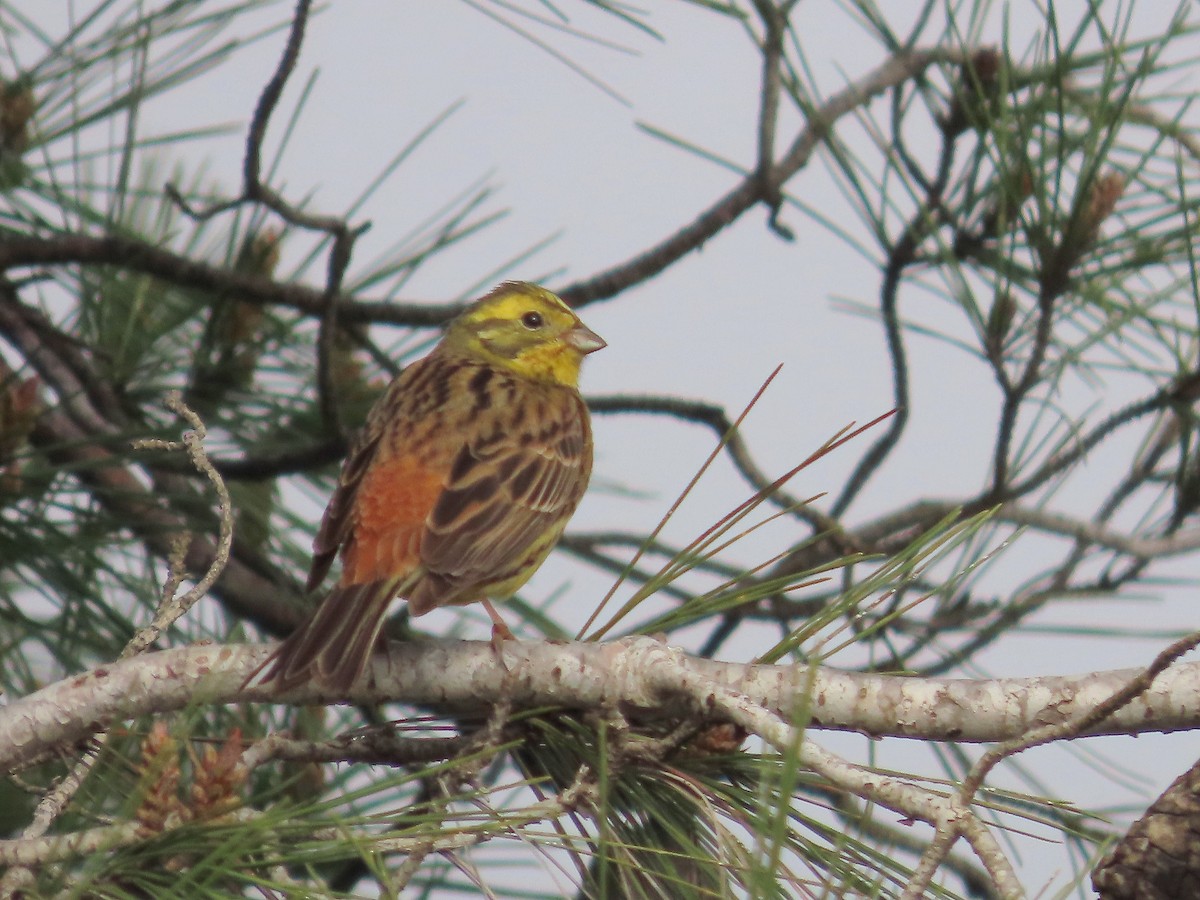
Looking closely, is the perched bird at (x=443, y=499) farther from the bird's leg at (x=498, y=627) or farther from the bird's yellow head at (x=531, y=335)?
the bird's yellow head at (x=531, y=335)

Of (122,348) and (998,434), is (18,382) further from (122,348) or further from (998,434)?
(998,434)

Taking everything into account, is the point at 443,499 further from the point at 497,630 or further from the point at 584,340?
the point at 584,340

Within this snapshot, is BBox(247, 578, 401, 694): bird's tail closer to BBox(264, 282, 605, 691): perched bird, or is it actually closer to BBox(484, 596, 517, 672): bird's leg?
BBox(264, 282, 605, 691): perched bird

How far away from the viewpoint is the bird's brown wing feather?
9.43ft

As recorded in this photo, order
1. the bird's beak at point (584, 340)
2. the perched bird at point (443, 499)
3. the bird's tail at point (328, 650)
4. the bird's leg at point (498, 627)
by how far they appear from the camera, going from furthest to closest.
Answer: the bird's beak at point (584, 340), the bird's leg at point (498, 627), the perched bird at point (443, 499), the bird's tail at point (328, 650)

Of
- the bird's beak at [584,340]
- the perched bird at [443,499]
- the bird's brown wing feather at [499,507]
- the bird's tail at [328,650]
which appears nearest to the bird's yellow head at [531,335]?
the bird's beak at [584,340]

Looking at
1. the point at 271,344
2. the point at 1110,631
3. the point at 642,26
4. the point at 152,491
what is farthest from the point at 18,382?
the point at 1110,631

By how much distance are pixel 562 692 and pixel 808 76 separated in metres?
1.71

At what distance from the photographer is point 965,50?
3.09m

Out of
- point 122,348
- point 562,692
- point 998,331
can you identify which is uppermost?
point 998,331

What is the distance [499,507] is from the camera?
120 inches

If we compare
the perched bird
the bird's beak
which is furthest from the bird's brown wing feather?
the bird's beak

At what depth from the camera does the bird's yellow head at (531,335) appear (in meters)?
3.89

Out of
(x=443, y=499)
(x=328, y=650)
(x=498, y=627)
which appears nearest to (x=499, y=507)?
(x=443, y=499)
